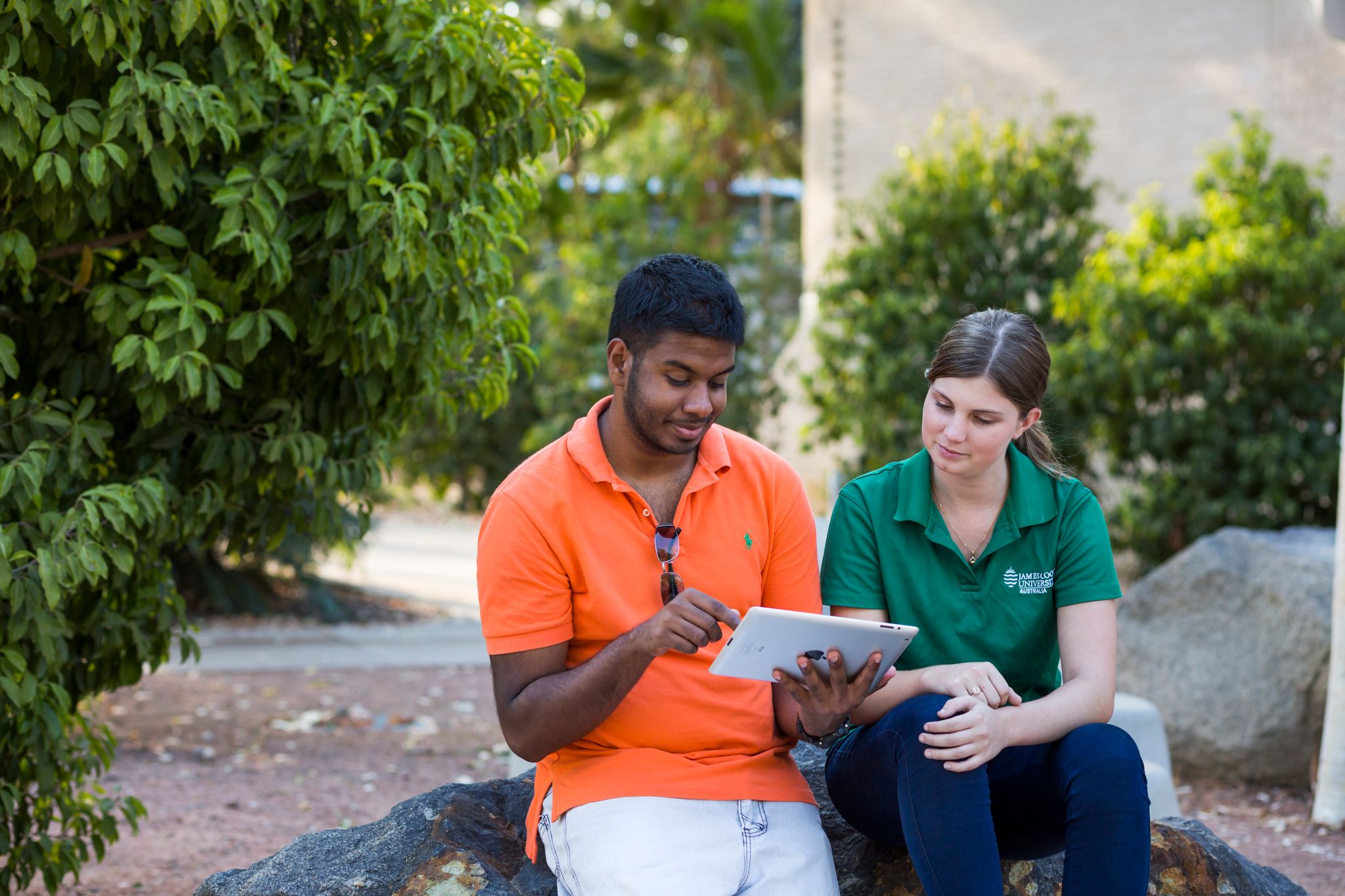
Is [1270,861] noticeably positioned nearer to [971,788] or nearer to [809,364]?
[971,788]

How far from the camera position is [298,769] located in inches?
240

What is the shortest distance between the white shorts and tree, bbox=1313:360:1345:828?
11.2ft

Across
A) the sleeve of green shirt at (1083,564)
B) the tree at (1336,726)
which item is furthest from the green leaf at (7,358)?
the tree at (1336,726)

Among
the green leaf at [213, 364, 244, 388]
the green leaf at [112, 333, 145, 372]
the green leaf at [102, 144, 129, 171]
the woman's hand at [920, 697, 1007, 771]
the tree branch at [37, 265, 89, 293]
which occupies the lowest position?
the woman's hand at [920, 697, 1007, 771]

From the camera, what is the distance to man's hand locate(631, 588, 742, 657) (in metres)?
2.30

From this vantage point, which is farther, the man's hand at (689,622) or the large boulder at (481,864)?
the large boulder at (481,864)

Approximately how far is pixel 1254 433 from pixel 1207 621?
178 cm

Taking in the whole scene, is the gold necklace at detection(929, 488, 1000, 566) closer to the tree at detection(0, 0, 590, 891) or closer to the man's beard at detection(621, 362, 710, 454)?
the man's beard at detection(621, 362, 710, 454)

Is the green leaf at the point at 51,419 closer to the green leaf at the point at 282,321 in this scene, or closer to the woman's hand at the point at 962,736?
the green leaf at the point at 282,321

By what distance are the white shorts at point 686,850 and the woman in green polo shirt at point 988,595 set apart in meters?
0.21

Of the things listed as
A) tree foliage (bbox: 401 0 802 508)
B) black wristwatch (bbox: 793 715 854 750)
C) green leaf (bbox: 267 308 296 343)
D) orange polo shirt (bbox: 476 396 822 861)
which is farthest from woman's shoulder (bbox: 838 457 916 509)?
tree foliage (bbox: 401 0 802 508)

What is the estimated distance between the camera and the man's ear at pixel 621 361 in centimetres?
259

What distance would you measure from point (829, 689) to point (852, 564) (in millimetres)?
357

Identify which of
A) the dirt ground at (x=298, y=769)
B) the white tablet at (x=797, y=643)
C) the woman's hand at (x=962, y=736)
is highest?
the white tablet at (x=797, y=643)
